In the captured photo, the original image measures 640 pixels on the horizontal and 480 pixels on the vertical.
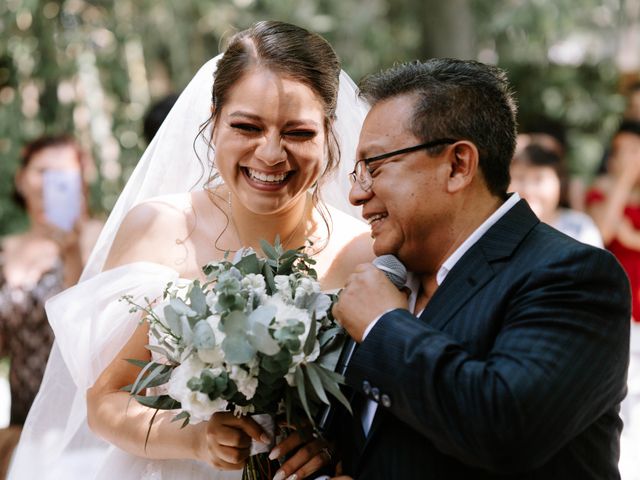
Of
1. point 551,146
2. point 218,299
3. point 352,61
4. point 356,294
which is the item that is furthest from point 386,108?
point 352,61

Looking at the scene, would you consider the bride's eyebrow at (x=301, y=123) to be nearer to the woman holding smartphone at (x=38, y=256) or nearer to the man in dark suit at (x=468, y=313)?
the man in dark suit at (x=468, y=313)

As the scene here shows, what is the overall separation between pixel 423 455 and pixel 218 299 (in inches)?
24.8

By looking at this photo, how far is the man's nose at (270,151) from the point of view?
2775 millimetres

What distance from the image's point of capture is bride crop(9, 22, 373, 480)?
9.14 ft

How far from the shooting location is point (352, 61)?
9.51 meters

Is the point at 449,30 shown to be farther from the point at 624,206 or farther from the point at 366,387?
the point at 366,387

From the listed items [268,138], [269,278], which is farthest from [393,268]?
[268,138]

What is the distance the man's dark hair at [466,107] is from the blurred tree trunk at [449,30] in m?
6.87

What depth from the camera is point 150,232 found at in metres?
3.04

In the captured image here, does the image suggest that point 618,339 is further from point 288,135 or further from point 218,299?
point 288,135

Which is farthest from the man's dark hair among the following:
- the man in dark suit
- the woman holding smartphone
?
the woman holding smartphone

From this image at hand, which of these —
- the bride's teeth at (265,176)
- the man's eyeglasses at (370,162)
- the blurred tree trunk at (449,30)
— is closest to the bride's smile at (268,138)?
the bride's teeth at (265,176)

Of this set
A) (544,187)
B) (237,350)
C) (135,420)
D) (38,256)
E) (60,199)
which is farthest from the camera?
A: (544,187)

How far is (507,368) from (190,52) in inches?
310
